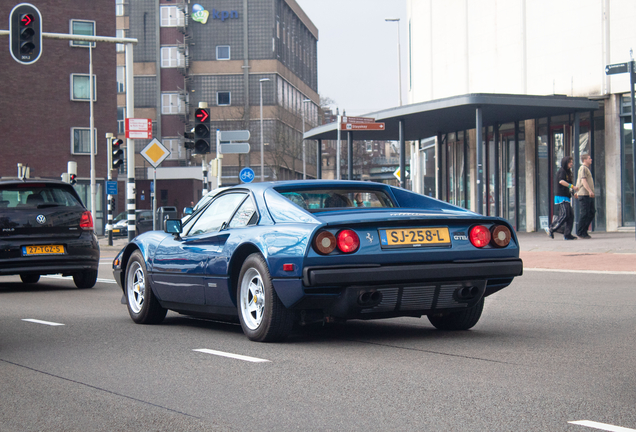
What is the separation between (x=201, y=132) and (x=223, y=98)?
196 feet

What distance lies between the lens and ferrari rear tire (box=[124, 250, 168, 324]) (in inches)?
322

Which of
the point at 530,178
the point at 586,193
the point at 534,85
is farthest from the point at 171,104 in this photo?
the point at 586,193

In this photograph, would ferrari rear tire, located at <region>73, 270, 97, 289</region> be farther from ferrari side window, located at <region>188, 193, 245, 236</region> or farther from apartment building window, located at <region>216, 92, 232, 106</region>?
apartment building window, located at <region>216, 92, 232, 106</region>

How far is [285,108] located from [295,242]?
77.1 m

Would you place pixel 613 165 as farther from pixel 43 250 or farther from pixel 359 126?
pixel 43 250

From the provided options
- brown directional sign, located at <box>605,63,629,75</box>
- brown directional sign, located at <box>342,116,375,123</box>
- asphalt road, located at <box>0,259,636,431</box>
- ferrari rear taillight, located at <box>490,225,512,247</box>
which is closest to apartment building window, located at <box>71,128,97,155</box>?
brown directional sign, located at <box>342,116,375,123</box>

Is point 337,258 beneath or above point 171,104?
beneath

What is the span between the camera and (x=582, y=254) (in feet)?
52.9

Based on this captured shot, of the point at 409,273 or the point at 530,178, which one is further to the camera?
the point at 530,178

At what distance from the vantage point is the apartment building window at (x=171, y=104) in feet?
260

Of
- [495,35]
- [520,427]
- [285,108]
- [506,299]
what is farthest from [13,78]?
[520,427]

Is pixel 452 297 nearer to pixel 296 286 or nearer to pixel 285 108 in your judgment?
pixel 296 286

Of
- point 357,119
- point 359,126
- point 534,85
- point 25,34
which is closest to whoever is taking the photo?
point 25,34

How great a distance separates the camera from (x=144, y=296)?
8.23m
